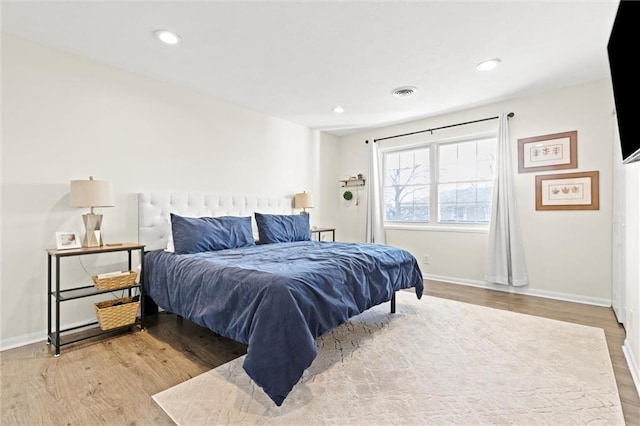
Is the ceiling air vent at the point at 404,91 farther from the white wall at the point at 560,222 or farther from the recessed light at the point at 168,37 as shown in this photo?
the recessed light at the point at 168,37

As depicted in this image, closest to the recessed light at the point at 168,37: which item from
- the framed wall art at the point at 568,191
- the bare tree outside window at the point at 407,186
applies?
the bare tree outside window at the point at 407,186

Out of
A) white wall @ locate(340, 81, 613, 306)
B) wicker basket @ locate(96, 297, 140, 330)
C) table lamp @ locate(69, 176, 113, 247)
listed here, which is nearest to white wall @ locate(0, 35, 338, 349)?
table lamp @ locate(69, 176, 113, 247)

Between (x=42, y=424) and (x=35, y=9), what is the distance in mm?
2622

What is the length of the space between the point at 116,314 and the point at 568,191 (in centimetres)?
486

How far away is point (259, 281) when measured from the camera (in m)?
1.82

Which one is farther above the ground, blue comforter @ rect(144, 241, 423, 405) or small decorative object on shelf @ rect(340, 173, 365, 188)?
small decorative object on shelf @ rect(340, 173, 365, 188)

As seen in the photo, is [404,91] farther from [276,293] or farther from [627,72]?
[276,293]

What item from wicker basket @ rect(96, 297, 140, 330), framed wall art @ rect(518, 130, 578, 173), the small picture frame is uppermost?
framed wall art @ rect(518, 130, 578, 173)

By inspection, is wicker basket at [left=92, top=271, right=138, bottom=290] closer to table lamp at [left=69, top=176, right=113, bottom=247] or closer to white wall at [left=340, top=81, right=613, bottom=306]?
table lamp at [left=69, top=176, right=113, bottom=247]

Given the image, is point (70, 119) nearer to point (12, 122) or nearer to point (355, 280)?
point (12, 122)

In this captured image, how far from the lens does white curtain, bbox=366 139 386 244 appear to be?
5145mm

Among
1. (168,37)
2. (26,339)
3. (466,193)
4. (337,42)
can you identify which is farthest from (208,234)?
(466,193)

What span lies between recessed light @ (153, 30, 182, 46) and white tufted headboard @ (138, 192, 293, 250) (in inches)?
57.8

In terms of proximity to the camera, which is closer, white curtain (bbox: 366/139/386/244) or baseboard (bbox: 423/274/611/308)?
baseboard (bbox: 423/274/611/308)
